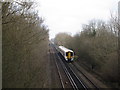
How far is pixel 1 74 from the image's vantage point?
5695 millimetres

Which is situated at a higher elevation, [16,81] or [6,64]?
[6,64]

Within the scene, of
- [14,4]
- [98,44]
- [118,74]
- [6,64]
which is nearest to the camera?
[6,64]

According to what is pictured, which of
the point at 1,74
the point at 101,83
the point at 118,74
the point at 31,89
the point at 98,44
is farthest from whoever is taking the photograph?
the point at 98,44

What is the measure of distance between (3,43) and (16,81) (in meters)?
1.86

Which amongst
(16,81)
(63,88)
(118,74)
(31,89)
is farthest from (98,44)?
(16,81)

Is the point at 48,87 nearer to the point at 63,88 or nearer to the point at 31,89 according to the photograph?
the point at 63,88

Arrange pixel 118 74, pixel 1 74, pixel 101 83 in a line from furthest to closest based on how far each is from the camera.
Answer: pixel 101 83
pixel 118 74
pixel 1 74

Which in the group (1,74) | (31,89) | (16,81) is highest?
(1,74)

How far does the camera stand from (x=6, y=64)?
6.10m

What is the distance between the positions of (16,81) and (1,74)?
108cm

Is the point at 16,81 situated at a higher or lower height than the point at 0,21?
lower

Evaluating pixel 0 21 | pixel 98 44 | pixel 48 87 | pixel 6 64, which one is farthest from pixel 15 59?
pixel 98 44

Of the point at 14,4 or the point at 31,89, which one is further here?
the point at 31,89

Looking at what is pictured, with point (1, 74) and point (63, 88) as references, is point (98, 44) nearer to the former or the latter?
point (63, 88)
